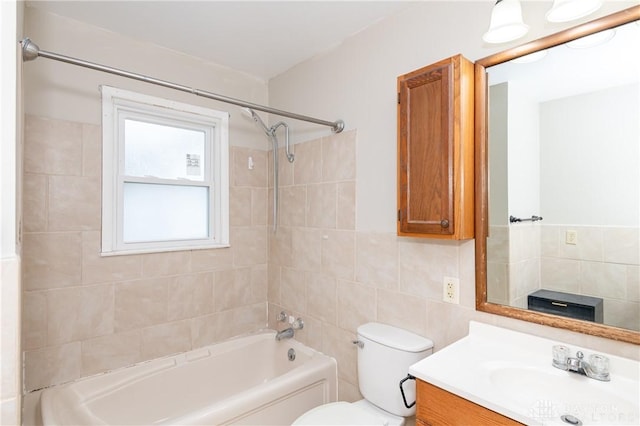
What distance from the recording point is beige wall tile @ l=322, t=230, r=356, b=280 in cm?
209

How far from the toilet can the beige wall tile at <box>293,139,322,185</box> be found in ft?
3.62

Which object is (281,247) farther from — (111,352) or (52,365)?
(52,365)

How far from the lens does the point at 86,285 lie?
1.96 m

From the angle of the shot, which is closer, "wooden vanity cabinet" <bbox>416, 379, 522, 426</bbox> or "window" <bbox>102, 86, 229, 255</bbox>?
"wooden vanity cabinet" <bbox>416, 379, 522, 426</bbox>

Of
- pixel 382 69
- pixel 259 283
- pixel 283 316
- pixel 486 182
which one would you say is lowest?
pixel 283 316

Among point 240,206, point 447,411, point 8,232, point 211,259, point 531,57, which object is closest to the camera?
point 8,232

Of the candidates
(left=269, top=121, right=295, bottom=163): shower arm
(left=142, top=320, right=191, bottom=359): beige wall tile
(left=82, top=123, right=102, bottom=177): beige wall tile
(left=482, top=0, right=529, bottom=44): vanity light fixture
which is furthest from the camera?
(left=269, top=121, right=295, bottom=163): shower arm

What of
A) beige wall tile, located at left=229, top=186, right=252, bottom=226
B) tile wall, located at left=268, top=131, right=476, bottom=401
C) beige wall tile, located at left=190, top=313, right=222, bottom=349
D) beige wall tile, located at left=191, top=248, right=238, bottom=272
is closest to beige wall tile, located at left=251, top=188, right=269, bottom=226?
beige wall tile, located at left=229, top=186, right=252, bottom=226

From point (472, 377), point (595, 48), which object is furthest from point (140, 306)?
point (595, 48)

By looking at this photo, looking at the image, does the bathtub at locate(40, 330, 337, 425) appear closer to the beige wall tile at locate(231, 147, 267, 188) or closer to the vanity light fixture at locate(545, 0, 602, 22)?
the beige wall tile at locate(231, 147, 267, 188)

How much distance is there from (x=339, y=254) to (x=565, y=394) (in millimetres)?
1288

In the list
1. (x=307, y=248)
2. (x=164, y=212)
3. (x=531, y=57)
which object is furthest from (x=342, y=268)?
(x=531, y=57)

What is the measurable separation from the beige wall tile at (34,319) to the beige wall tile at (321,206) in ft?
5.19

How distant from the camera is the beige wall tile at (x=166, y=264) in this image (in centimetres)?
219
